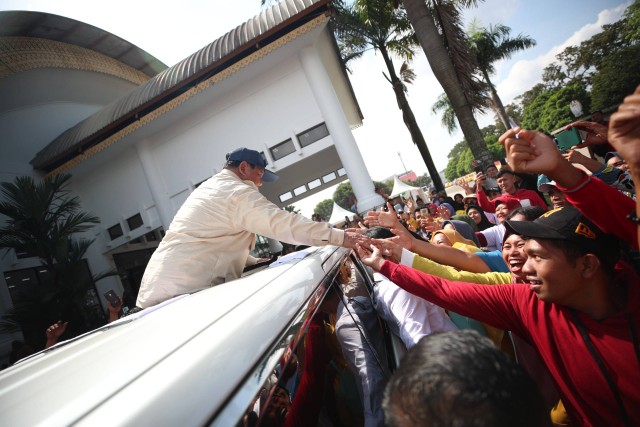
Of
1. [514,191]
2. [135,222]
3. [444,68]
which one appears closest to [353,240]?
[514,191]

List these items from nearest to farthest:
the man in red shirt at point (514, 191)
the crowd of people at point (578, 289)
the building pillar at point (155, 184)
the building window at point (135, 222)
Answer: the crowd of people at point (578, 289)
the man in red shirt at point (514, 191)
the building pillar at point (155, 184)
the building window at point (135, 222)

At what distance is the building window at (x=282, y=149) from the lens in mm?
9555

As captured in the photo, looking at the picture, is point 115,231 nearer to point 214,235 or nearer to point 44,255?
point 44,255

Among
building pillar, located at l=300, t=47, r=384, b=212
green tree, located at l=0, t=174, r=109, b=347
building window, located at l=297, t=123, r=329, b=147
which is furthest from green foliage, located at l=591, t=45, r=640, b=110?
green tree, located at l=0, t=174, r=109, b=347

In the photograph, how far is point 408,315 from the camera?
5.20 feet

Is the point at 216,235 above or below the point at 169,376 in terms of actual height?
above

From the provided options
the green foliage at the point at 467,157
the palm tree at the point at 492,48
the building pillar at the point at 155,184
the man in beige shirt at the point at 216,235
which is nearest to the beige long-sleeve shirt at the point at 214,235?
the man in beige shirt at the point at 216,235

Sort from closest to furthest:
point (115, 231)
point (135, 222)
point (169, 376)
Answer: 1. point (169, 376)
2. point (135, 222)
3. point (115, 231)

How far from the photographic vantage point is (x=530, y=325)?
1.37 m

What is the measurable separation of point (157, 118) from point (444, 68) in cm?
809

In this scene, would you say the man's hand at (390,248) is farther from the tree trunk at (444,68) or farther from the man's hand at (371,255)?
the tree trunk at (444,68)

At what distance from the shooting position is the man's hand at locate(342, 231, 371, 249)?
187 centimetres

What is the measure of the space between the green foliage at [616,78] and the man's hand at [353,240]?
2425 centimetres

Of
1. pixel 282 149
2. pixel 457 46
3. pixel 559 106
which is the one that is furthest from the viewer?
pixel 559 106
